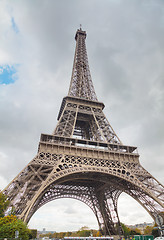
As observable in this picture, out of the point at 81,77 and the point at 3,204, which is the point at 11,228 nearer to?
the point at 3,204

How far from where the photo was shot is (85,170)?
2039 centimetres

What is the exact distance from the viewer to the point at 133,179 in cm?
2141

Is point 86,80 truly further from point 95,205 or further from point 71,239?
point 71,239

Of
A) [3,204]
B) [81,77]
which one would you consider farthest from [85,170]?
[81,77]

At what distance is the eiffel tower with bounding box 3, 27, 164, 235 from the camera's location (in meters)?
18.7

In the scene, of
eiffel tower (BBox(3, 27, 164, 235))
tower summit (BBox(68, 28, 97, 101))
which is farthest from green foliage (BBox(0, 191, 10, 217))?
tower summit (BBox(68, 28, 97, 101))

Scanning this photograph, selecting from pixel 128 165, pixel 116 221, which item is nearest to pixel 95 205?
pixel 116 221

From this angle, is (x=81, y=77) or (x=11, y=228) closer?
(x=11, y=228)

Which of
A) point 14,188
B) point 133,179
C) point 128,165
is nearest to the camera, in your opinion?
point 14,188

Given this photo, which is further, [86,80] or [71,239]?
[86,80]

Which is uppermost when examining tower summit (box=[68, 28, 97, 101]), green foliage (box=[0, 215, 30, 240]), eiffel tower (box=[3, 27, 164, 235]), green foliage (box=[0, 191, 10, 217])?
tower summit (box=[68, 28, 97, 101])

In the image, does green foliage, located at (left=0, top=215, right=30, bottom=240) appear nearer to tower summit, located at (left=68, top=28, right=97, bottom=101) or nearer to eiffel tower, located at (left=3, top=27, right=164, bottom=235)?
eiffel tower, located at (left=3, top=27, right=164, bottom=235)

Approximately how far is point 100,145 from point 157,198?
9.64m

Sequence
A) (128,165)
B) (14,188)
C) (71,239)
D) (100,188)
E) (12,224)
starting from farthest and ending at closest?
(100,188)
(128,165)
(71,239)
(14,188)
(12,224)
